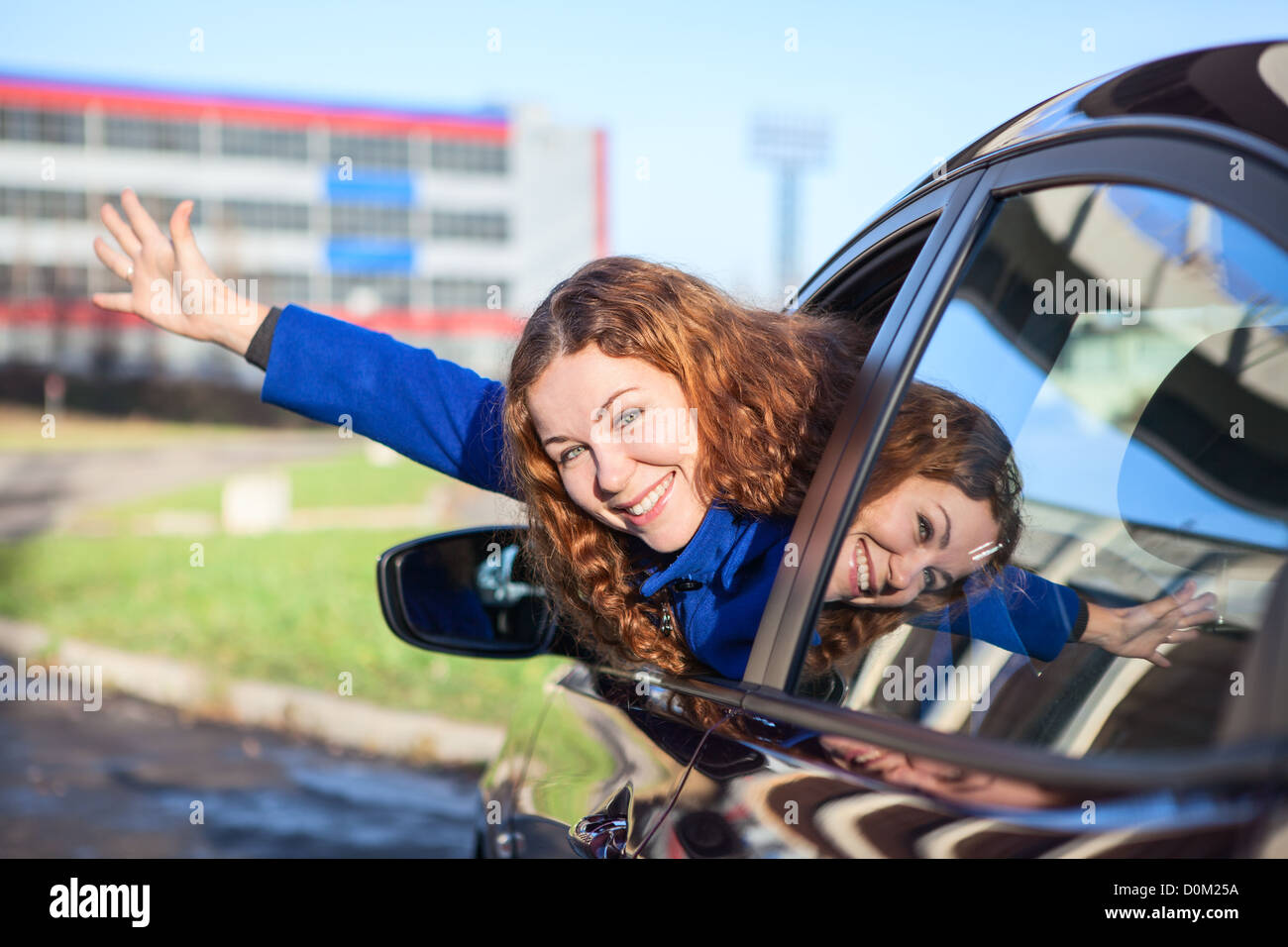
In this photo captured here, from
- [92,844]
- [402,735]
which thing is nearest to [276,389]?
[92,844]

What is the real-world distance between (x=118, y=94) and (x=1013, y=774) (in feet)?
192

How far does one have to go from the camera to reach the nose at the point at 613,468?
1847 millimetres

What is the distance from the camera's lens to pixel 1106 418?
1435 millimetres

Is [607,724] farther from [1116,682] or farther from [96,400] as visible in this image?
[96,400]

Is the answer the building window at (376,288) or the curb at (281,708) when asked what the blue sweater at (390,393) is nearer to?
the curb at (281,708)

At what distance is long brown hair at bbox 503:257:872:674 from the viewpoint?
6.13 ft

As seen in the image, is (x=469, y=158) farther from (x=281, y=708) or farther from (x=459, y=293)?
(x=281, y=708)

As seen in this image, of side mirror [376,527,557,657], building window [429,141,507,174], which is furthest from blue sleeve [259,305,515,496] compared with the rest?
building window [429,141,507,174]

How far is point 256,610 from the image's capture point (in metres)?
9.21

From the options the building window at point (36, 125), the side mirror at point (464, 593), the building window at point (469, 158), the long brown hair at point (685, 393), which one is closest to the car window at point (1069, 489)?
the long brown hair at point (685, 393)

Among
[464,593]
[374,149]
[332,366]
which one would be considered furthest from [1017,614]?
[374,149]

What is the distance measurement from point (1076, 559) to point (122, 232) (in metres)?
2.21

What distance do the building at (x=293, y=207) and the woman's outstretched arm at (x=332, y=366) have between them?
44385mm

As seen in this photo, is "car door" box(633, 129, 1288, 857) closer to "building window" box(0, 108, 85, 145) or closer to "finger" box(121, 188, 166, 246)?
"finger" box(121, 188, 166, 246)
